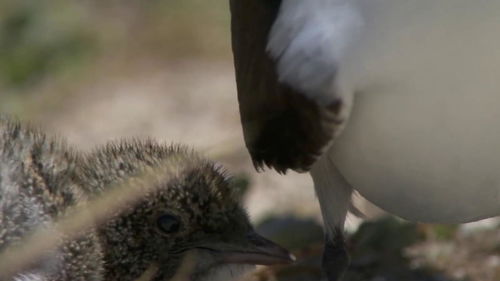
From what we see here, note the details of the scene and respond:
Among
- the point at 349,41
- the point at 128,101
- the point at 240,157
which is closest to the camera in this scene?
the point at 349,41

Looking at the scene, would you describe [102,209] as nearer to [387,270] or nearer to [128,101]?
[387,270]

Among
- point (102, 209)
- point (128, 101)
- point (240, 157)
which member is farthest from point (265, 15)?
point (128, 101)

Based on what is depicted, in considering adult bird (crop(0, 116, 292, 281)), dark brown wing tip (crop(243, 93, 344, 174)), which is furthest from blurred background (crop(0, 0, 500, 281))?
adult bird (crop(0, 116, 292, 281))

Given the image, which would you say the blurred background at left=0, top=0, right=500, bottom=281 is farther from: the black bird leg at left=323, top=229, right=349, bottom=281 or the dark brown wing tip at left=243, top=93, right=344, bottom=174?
the dark brown wing tip at left=243, top=93, right=344, bottom=174

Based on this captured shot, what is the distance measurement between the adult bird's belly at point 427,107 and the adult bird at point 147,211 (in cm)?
45

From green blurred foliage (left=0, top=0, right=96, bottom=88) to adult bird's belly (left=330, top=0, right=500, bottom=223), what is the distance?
2789mm

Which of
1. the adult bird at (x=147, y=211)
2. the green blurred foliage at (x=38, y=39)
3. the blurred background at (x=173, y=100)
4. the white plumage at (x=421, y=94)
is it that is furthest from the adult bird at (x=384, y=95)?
the green blurred foliage at (x=38, y=39)

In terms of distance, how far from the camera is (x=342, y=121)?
470 cm

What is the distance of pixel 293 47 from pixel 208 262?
2.65 ft

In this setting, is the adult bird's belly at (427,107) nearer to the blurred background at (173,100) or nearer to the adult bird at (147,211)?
the adult bird at (147,211)

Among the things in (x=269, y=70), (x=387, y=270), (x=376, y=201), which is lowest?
(x=387, y=270)

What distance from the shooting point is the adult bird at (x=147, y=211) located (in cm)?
489

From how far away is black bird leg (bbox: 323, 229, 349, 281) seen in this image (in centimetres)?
555

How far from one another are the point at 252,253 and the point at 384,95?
2.40 feet
